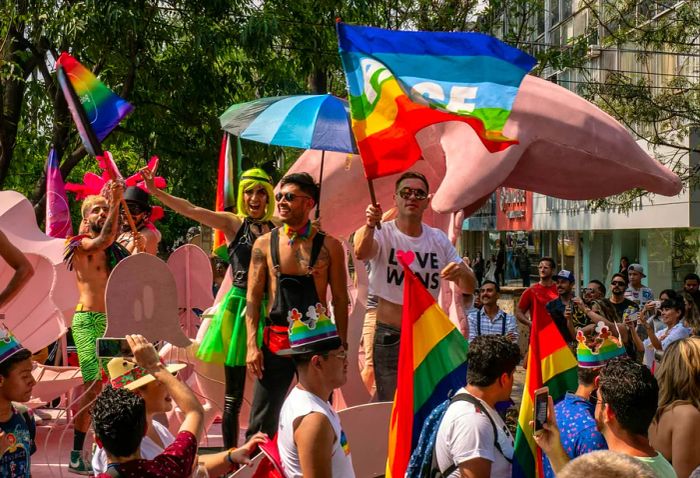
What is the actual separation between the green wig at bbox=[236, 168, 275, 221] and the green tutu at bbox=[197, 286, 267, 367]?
499mm

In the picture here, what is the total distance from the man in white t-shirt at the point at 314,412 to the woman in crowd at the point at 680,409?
1270mm

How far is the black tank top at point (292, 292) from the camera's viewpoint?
5.43 m

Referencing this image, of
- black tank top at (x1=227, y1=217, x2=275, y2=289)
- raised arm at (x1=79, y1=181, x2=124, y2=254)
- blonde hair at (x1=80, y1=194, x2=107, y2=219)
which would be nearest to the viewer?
raised arm at (x1=79, y1=181, x2=124, y2=254)

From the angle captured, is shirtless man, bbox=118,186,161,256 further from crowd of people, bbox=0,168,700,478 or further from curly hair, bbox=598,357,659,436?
curly hair, bbox=598,357,659,436

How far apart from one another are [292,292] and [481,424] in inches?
78.2

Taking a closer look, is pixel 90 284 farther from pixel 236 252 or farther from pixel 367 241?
pixel 367 241

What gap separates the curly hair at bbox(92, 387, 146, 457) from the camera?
3.19m

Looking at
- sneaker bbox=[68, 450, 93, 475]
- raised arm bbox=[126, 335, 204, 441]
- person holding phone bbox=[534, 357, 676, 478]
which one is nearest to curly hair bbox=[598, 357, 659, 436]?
person holding phone bbox=[534, 357, 676, 478]

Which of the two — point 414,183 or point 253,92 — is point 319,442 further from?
point 253,92

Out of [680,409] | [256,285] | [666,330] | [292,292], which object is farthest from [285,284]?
[666,330]

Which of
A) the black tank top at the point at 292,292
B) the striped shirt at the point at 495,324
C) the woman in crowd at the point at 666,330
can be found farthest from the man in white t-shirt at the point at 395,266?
the woman in crowd at the point at 666,330

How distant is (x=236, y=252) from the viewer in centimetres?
630

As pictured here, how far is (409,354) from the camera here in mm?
4445

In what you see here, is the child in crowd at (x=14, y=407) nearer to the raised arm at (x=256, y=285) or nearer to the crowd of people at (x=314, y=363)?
the crowd of people at (x=314, y=363)
